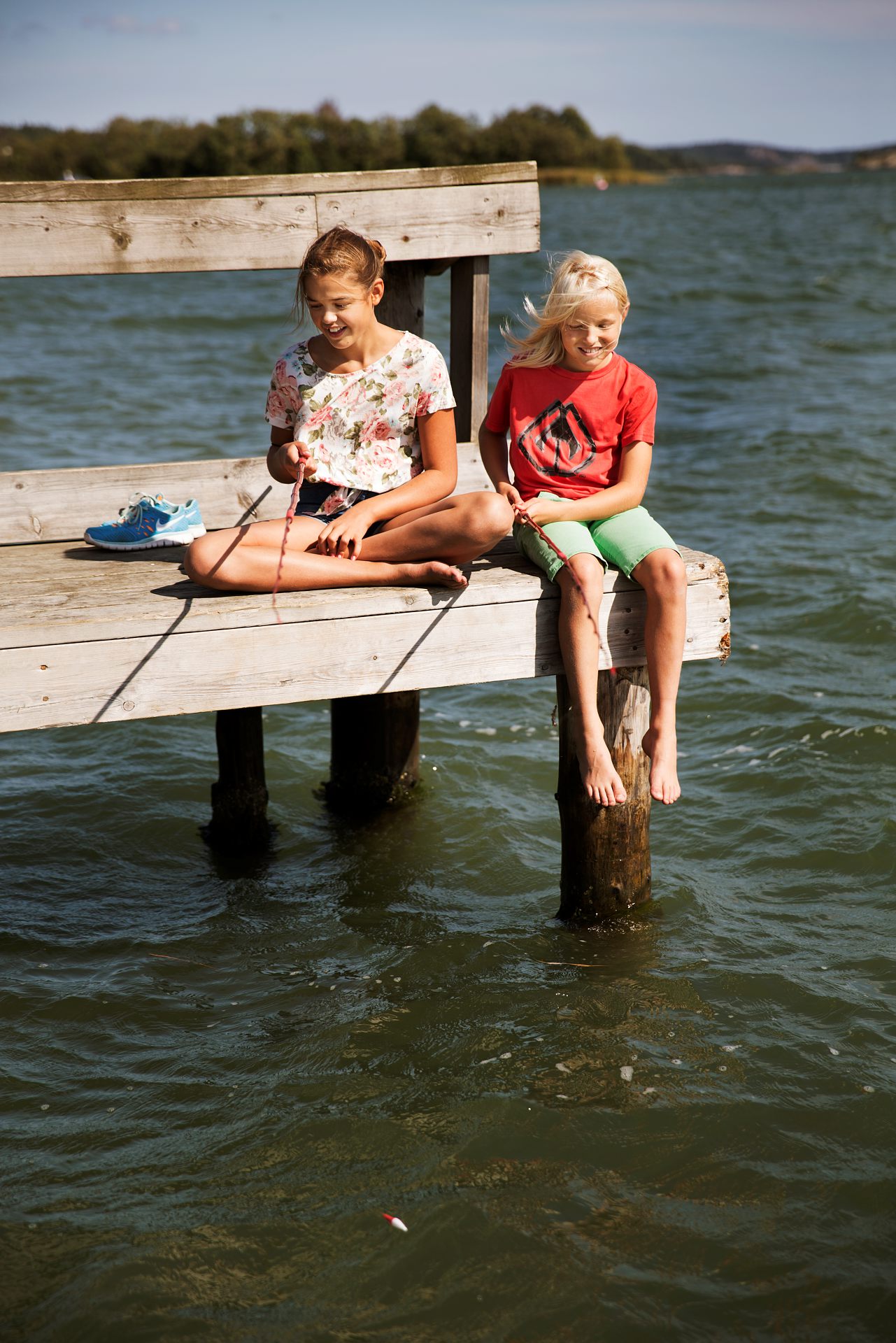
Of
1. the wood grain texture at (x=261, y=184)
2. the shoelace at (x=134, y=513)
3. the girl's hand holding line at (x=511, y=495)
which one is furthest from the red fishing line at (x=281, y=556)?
the wood grain texture at (x=261, y=184)

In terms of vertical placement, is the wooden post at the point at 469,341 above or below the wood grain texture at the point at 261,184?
below

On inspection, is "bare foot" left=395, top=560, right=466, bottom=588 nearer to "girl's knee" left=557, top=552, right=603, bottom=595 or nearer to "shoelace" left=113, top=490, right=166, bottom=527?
"girl's knee" left=557, top=552, right=603, bottom=595

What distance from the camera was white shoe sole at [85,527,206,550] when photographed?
4070 millimetres

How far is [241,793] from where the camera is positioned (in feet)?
16.7

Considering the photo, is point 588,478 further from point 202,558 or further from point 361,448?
point 202,558

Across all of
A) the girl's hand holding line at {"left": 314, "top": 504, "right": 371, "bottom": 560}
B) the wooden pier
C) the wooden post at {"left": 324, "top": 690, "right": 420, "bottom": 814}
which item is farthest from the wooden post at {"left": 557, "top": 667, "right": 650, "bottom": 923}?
the wooden post at {"left": 324, "top": 690, "right": 420, "bottom": 814}

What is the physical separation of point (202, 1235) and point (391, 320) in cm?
301

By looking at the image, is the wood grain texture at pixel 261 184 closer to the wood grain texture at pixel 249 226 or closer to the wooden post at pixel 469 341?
the wood grain texture at pixel 249 226

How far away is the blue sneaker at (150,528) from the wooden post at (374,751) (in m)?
1.30

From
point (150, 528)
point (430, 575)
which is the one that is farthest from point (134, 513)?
point (430, 575)

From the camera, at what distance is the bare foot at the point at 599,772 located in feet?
12.0

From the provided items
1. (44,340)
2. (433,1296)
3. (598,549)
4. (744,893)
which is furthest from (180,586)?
(44,340)

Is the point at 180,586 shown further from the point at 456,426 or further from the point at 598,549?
the point at 456,426

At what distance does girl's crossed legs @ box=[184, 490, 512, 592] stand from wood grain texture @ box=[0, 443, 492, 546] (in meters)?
0.94
